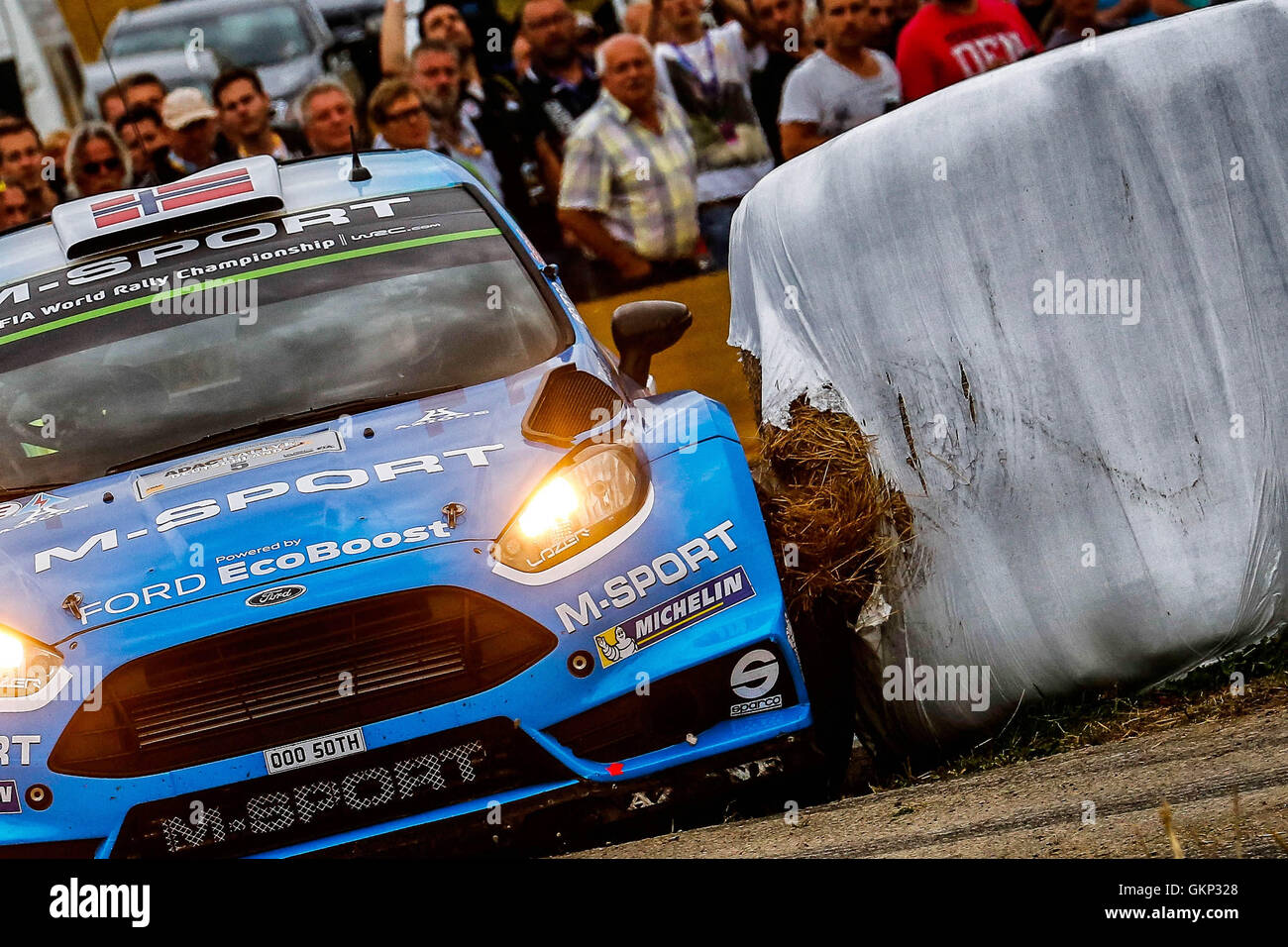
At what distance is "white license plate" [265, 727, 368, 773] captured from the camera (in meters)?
3.64

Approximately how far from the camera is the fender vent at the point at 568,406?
163 inches

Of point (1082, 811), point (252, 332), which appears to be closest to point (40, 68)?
point (252, 332)

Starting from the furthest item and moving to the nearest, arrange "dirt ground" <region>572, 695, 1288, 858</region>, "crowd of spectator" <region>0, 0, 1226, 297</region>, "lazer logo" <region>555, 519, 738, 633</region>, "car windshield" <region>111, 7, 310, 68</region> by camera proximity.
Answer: "car windshield" <region>111, 7, 310, 68</region>
"crowd of spectator" <region>0, 0, 1226, 297</region>
"lazer logo" <region>555, 519, 738, 633</region>
"dirt ground" <region>572, 695, 1288, 858</region>

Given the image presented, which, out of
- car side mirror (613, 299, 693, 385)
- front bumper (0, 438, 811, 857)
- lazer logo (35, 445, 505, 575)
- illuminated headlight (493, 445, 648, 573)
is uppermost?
car side mirror (613, 299, 693, 385)

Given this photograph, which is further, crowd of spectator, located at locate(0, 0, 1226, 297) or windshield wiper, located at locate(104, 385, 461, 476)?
crowd of spectator, located at locate(0, 0, 1226, 297)

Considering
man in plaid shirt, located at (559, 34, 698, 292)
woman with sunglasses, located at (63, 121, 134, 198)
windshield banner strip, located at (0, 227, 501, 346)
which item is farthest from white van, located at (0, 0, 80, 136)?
windshield banner strip, located at (0, 227, 501, 346)

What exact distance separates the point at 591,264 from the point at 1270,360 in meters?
4.61

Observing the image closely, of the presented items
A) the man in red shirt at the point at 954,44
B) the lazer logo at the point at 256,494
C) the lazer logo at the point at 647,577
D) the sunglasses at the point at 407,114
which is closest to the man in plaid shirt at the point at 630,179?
the sunglasses at the point at 407,114

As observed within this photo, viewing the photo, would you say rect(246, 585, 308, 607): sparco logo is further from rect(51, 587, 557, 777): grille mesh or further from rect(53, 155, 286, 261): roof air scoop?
rect(53, 155, 286, 261): roof air scoop

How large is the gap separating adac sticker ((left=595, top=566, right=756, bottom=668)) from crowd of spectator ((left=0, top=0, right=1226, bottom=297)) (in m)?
4.51

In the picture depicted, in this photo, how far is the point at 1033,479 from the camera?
4188 mm

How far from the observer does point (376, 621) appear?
12.0 ft

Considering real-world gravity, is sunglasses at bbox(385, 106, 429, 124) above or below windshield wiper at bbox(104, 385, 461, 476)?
above

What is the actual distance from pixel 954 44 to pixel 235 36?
4701 millimetres
